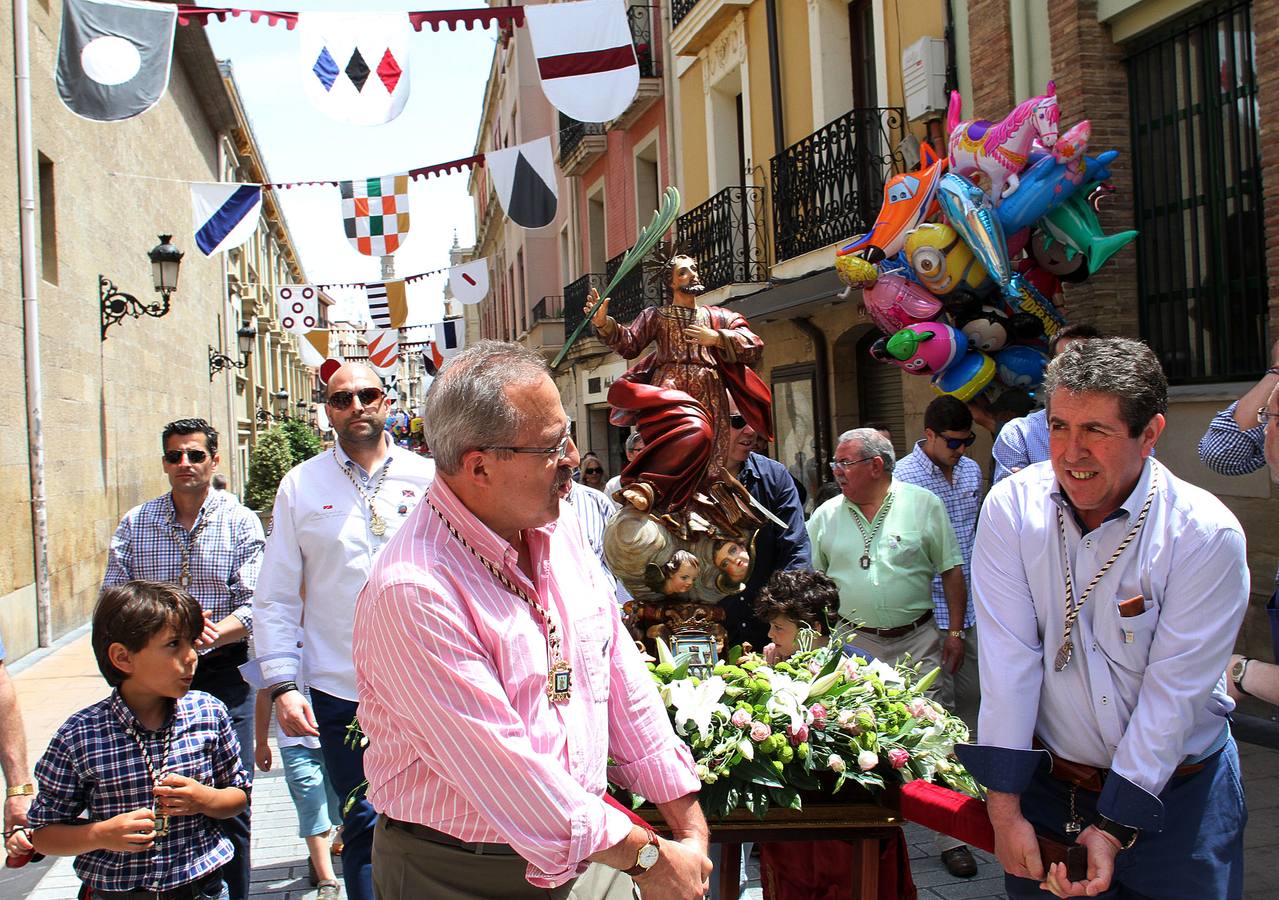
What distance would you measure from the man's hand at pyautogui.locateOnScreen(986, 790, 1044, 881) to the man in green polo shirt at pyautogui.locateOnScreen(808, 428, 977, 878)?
2.21m

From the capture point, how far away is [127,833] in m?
2.95

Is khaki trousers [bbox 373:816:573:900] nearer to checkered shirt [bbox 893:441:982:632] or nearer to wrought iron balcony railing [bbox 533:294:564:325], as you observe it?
checkered shirt [bbox 893:441:982:632]

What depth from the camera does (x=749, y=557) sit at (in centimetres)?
399

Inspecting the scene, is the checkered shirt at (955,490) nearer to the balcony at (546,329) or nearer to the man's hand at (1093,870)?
the man's hand at (1093,870)

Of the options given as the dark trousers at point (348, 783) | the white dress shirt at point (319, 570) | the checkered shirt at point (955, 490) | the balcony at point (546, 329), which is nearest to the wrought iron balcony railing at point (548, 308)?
the balcony at point (546, 329)

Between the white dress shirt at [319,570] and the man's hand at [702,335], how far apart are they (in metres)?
1.23

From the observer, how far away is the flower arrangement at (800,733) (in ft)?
9.80

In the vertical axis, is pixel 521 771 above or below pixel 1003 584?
below

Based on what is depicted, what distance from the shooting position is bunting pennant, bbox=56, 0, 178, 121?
7.16 m

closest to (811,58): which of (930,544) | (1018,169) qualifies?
(1018,169)

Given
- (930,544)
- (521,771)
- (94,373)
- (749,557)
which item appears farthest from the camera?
(94,373)

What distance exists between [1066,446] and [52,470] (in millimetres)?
10974

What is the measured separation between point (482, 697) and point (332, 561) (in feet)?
7.33

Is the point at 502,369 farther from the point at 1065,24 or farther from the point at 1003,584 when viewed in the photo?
the point at 1065,24
